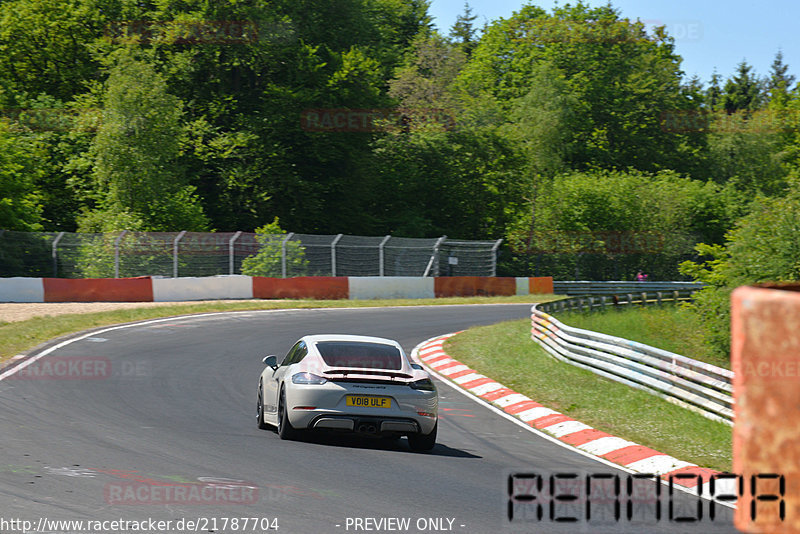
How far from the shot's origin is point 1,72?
174 ft

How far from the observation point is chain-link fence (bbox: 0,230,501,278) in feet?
111

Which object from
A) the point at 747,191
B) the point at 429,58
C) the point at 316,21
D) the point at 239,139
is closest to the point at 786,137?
the point at 747,191

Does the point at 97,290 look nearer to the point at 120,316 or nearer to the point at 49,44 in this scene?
the point at 120,316

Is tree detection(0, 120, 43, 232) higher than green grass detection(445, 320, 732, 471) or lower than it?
higher

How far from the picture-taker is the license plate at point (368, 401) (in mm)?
10586

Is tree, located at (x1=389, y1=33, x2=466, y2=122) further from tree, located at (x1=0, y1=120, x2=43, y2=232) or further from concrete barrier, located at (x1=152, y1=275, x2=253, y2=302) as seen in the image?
Answer: concrete barrier, located at (x1=152, y1=275, x2=253, y2=302)

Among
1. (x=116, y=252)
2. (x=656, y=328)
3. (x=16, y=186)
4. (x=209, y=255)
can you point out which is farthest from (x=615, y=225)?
(x=16, y=186)

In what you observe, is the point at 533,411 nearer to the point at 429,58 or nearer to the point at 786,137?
the point at 429,58

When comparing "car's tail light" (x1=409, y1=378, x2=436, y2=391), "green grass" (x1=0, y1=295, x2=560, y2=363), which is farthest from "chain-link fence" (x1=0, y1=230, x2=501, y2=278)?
"car's tail light" (x1=409, y1=378, x2=436, y2=391)

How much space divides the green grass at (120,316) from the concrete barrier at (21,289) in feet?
14.6

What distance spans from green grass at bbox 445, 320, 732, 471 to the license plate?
3.30 m

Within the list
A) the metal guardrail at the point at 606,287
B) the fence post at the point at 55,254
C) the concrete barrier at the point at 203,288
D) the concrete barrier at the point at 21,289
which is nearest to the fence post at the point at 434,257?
the concrete barrier at the point at 203,288

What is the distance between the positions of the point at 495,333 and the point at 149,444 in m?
16.6

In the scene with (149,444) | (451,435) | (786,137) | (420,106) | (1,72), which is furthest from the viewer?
(786,137)
